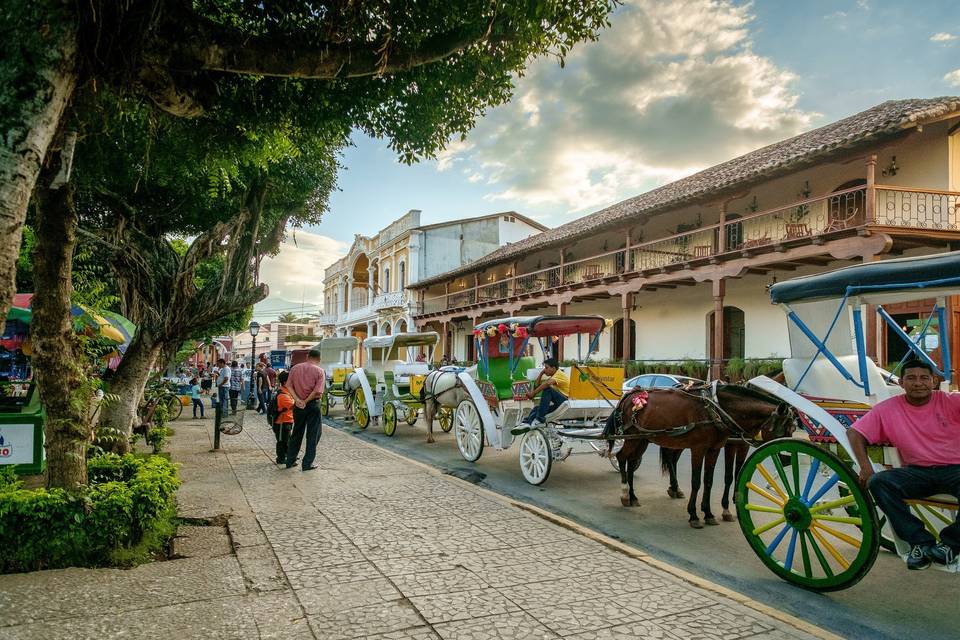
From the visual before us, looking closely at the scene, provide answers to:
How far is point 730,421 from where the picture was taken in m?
5.54

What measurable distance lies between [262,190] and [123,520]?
652 centimetres

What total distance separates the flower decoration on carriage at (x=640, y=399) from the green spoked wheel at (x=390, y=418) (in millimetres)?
7146

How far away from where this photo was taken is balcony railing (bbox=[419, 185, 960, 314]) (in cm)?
1316

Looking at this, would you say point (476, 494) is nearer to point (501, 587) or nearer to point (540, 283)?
point (501, 587)

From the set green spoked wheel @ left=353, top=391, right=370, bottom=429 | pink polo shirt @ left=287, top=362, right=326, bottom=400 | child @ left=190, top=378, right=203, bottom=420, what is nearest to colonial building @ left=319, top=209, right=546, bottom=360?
child @ left=190, top=378, right=203, bottom=420

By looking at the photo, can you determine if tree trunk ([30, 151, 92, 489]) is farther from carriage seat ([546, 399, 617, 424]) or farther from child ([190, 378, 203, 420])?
child ([190, 378, 203, 420])

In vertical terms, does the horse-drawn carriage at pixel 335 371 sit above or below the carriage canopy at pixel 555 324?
below

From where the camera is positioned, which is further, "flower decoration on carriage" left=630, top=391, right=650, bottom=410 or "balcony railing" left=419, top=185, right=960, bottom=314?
"balcony railing" left=419, top=185, right=960, bottom=314

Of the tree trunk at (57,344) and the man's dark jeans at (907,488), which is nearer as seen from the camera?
the man's dark jeans at (907,488)

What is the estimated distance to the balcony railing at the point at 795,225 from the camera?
43.2ft

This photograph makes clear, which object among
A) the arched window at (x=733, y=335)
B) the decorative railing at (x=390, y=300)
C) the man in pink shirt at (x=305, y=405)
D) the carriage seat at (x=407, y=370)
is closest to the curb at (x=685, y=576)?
the man in pink shirt at (x=305, y=405)

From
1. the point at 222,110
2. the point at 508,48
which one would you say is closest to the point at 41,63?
the point at 222,110

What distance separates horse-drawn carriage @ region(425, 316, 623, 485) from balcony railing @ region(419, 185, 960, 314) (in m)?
8.06

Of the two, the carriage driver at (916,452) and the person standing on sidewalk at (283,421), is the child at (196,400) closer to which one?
the person standing on sidewalk at (283,421)
